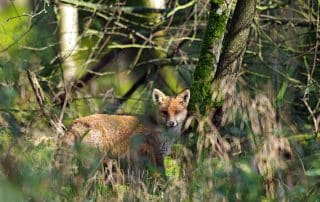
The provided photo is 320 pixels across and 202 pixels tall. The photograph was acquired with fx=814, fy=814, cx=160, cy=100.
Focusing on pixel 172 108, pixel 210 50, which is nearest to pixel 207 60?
pixel 210 50

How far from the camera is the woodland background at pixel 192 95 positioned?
16.7 ft

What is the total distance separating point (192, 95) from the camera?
416 inches

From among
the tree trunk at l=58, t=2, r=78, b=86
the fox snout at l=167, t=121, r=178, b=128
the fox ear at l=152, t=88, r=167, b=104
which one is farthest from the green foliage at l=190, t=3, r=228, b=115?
the tree trunk at l=58, t=2, r=78, b=86

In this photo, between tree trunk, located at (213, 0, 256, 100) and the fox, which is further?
tree trunk, located at (213, 0, 256, 100)

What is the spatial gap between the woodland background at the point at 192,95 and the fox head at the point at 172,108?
1.41ft

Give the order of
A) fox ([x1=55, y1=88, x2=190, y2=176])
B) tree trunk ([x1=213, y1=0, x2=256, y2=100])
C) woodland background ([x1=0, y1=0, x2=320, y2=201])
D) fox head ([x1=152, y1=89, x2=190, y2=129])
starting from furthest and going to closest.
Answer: fox head ([x1=152, y1=89, x2=190, y2=129]) < tree trunk ([x1=213, y1=0, x2=256, y2=100]) < fox ([x1=55, y1=88, x2=190, y2=176]) < woodland background ([x1=0, y1=0, x2=320, y2=201])

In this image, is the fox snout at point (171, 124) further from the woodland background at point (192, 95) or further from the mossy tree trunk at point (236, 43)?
the mossy tree trunk at point (236, 43)

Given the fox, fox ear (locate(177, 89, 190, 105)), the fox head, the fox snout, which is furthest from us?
the fox snout

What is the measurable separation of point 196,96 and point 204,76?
10.9 inches

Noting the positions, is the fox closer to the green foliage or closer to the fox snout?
the fox snout

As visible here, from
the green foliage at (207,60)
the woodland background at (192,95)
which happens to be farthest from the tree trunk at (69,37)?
the green foliage at (207,60)

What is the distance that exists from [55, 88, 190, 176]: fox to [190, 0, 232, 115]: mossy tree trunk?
0.38 meters

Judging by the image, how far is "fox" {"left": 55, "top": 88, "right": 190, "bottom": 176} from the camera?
10266 mm

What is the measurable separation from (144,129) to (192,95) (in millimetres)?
993
